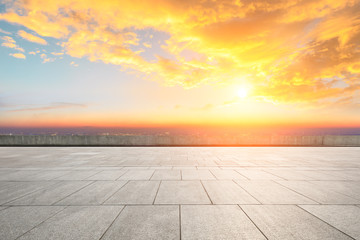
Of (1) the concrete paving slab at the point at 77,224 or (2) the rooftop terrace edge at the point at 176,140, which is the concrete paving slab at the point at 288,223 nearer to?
(1) the concrete paving slab at the point at 77,224

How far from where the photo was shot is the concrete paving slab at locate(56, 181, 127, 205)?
5094 mm

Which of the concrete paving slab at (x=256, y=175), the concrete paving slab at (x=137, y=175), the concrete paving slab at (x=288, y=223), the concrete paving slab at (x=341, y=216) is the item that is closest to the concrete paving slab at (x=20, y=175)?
the concrete paving slab at (x=137, y=175)

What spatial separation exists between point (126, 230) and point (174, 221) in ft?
3.34

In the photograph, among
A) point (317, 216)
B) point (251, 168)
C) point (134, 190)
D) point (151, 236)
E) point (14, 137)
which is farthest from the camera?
point (14, 137)

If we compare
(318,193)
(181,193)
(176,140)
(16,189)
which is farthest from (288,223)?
(176,140)

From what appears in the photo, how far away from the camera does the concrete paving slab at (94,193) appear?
5.09 metres

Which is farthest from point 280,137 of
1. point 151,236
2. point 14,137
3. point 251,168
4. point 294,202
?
point 14,137

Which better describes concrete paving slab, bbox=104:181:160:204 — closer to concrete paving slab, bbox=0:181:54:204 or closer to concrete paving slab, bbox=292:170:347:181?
concrete paving slab, bbox=0:181:54:204

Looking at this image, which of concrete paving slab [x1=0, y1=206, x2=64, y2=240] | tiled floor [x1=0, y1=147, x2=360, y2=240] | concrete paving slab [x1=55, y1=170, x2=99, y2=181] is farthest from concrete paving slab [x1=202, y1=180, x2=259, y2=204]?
concrete paving slab [x1=55, y1=170, x2=99, y2=181]

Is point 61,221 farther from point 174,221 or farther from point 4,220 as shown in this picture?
point 174,221

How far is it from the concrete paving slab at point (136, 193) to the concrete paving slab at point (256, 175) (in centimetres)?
399

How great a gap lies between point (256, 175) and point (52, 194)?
7.75 m

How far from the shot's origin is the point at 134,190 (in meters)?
6.07

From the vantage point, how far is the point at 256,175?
8086 millimetres
